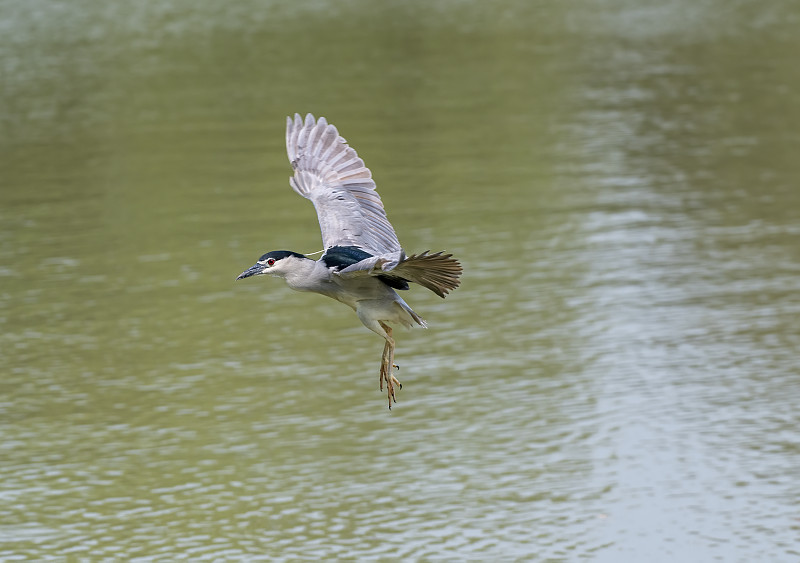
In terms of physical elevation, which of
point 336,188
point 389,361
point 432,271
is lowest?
point 389,361

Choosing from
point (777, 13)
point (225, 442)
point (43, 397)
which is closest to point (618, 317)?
point (225, 442)

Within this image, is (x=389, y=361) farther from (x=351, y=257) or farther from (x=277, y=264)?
(x=277, y=264)

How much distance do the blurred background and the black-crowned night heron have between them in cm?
611

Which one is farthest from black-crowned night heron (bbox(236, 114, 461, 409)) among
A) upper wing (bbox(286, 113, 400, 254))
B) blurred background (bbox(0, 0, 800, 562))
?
blurred background (bbox(0, 0, 800, 562))

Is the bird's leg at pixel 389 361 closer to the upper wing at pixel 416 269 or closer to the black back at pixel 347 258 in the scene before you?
the black back at pixel 347 258

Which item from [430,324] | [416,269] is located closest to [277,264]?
[416,269]

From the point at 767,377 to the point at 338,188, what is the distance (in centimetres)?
1044

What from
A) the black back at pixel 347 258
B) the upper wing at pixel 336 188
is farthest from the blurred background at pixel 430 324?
the black back at pixel 347 258

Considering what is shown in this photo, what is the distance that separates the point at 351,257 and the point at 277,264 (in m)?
0.48

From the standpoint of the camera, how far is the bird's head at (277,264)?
7586 mm

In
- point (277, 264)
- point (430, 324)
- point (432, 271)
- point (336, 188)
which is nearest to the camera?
point (432, 271)

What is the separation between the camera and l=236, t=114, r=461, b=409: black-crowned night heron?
753 cm

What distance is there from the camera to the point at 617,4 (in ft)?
163

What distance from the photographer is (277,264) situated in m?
7.68
